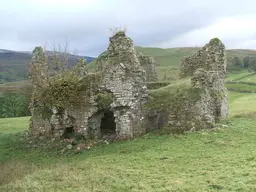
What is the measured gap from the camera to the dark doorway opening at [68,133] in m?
24.3

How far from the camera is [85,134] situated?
23.6 metres

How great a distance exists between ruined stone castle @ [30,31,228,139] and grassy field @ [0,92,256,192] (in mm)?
1458

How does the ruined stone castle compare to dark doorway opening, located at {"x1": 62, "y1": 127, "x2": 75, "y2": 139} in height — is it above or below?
above

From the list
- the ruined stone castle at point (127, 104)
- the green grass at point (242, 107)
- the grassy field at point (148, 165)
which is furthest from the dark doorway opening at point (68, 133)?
the green grass at point (242, 107)

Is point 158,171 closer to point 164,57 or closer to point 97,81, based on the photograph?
point 97,81

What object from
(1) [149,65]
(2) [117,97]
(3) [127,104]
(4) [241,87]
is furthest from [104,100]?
(4) [241,87]

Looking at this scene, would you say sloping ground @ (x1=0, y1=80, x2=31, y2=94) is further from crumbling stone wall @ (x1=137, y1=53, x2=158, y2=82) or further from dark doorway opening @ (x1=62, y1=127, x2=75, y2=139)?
dark doorway opening @ (x1=62, y1=127, x2=75, y2=139)

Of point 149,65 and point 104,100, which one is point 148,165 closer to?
point 104,100

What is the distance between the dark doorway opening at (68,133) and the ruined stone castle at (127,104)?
0.03 m

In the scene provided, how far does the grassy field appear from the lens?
13.3 metres

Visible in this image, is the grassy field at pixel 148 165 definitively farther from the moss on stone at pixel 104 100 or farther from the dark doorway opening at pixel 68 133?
the moss on stone at pixel 104 100

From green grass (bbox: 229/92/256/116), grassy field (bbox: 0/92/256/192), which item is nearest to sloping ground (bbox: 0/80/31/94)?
green grass (bbox: 229/92/256/116)

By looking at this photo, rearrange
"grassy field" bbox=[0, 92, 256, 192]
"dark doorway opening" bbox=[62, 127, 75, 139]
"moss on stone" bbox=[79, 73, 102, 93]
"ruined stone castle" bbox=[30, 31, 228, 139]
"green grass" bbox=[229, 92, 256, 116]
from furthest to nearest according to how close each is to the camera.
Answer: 1. "green grass" bbox=[229, 92, 256, 116]
2. "dark doorway opening" bbox=[62, 127, 75, 139]
3. "moss on stone" bbox=[79, 73, 102, 93]
4. "ruined stone castle" bbox=[30, 31, 228, 139]
5. "grassy field" bbox=[0, 92, 256, 192]

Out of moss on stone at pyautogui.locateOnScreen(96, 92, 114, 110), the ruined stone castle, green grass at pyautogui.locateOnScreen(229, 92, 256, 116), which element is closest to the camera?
the ruined stone castle
